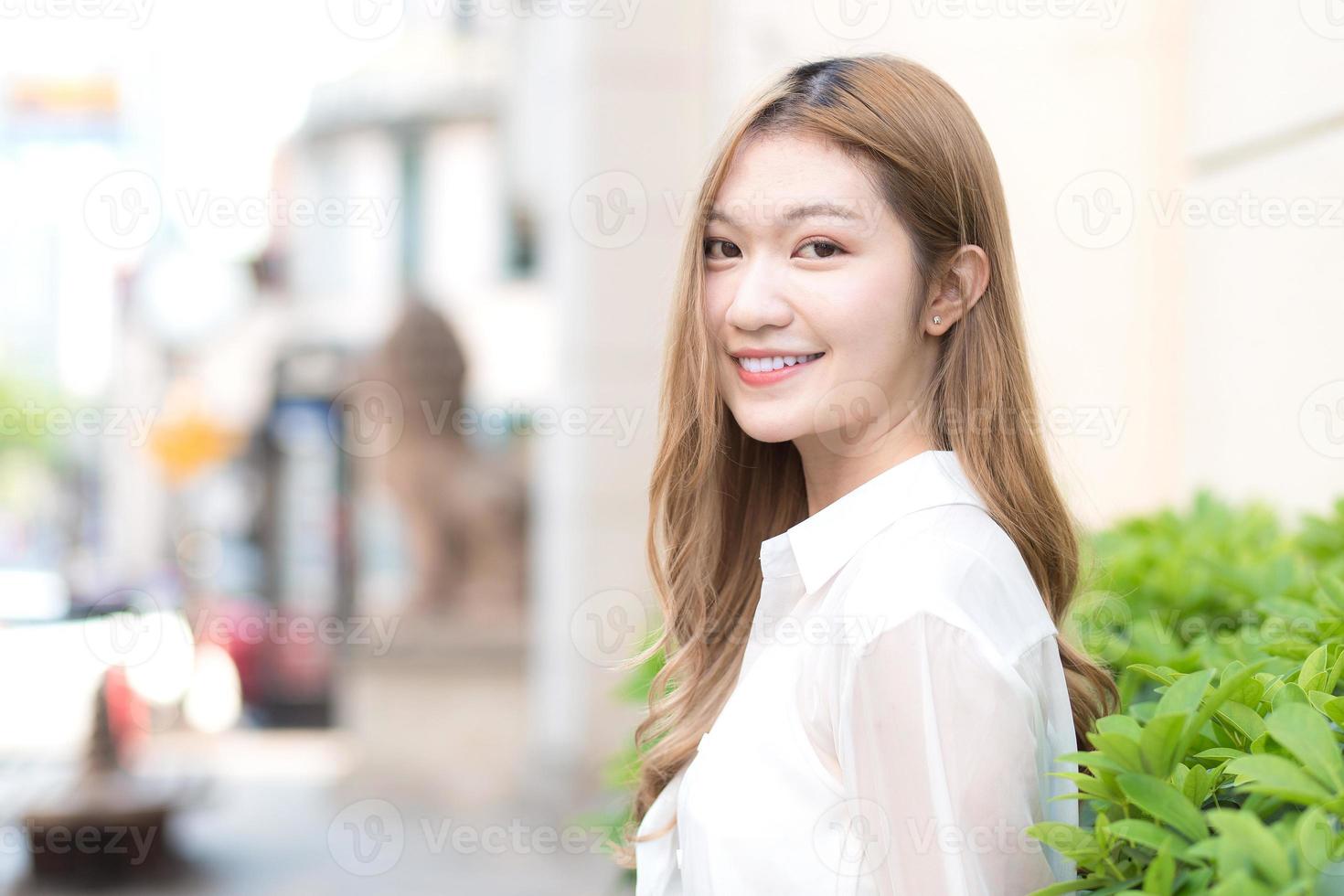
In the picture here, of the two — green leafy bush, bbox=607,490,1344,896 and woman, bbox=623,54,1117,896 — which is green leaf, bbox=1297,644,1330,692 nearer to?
green leafy bush, bbox=607,490,1344,896

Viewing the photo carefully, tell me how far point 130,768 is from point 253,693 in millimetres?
4342

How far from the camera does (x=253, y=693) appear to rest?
1179 cm

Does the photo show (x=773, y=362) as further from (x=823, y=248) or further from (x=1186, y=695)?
(x=1186, y=695)

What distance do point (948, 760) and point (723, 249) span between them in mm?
866

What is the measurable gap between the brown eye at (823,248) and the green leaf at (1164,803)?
809 mm

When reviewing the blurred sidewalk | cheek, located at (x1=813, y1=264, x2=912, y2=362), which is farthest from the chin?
the blurred sidewalk

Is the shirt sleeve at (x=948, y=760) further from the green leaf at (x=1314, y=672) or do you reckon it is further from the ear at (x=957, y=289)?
the ear at (x=957, y=289)

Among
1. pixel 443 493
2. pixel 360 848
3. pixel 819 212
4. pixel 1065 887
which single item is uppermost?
pixel 819 212

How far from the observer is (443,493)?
867 centimetres

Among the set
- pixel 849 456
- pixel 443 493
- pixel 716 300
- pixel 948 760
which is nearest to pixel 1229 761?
pixel 948 760

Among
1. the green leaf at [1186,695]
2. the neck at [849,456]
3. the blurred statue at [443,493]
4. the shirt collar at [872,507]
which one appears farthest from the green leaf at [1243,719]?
the blurred statue at [443,493]

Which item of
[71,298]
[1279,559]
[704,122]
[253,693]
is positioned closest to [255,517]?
[253,693]

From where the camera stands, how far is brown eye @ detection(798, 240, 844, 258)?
1706mm

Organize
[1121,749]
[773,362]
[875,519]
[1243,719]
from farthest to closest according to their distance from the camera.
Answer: [773,362], [875,519], [1243,719], [1121,749]
